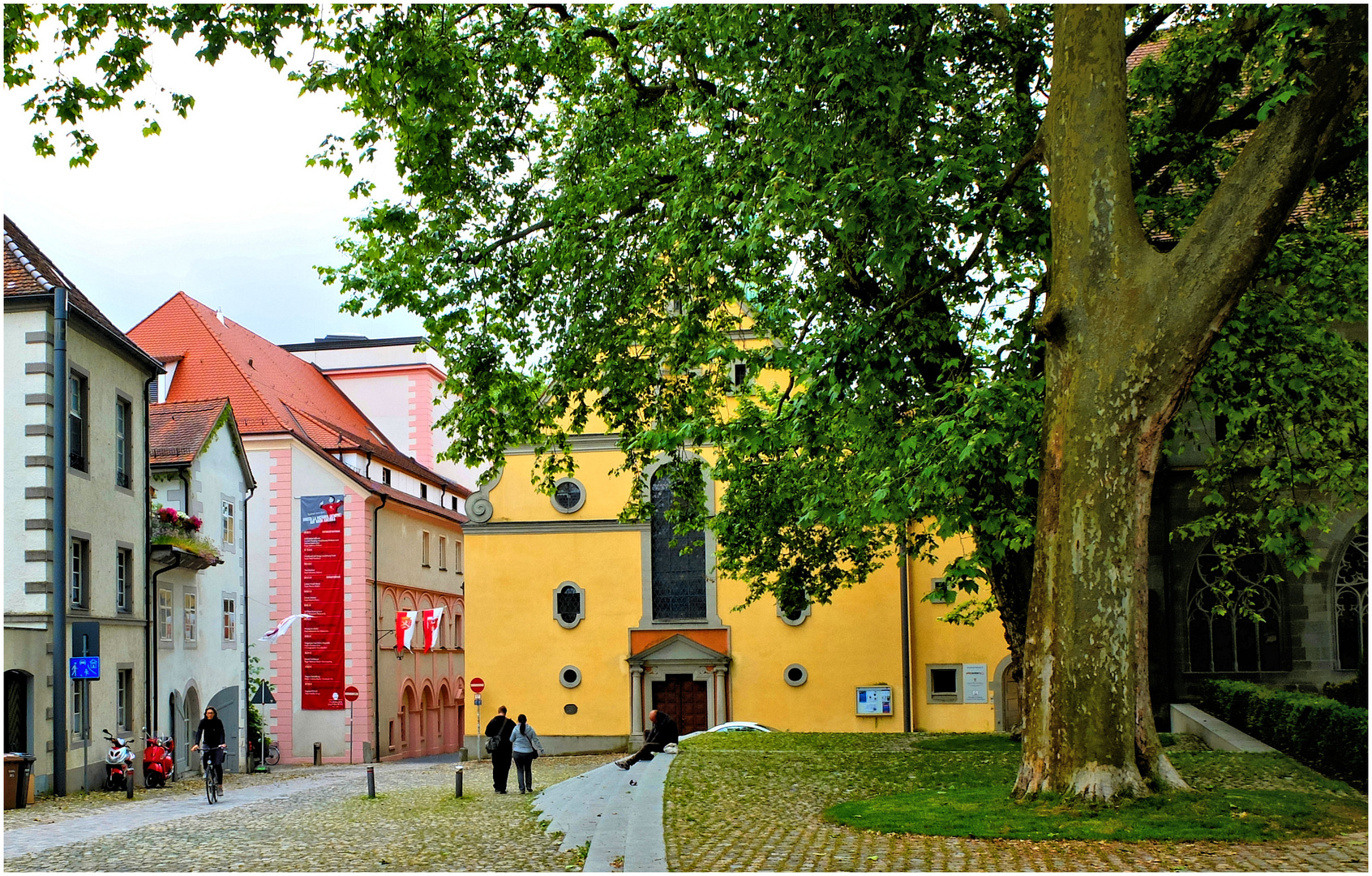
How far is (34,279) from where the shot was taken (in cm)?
2348

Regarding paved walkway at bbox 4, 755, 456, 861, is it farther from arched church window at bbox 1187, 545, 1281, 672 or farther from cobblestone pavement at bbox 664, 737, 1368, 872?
arched church window at bbox 1187, 545, 1281, 672

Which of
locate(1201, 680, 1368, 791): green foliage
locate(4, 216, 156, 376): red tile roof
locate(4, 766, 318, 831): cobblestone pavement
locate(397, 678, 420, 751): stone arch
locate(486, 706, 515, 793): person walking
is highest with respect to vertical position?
locate(4, 216, 156, 376): red tile roof

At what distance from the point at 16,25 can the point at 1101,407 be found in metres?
10.1

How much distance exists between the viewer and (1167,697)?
24469 millimetres

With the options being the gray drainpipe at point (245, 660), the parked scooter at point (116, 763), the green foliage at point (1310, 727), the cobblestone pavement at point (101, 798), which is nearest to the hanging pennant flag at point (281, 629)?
the gray drainpipe at point (245, 660)

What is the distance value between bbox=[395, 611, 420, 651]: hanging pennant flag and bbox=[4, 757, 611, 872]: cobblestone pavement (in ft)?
67.3

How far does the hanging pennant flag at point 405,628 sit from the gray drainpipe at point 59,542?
1956 centimetres

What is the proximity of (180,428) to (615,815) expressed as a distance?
2339cm

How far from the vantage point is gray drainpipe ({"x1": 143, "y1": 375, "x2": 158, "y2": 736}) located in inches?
1088

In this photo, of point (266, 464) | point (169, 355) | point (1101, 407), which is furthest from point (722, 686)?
point (1101, 407)

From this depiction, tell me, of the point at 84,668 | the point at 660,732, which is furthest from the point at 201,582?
the point at 660,732

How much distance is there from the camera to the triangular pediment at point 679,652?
3550 cm

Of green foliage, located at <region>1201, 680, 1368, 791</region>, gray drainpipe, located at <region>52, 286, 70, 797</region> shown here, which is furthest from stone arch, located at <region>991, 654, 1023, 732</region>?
gray drainpipe, located at <region>52, 286, 70, 797</region>

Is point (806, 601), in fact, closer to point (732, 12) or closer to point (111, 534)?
point (111, 534)
